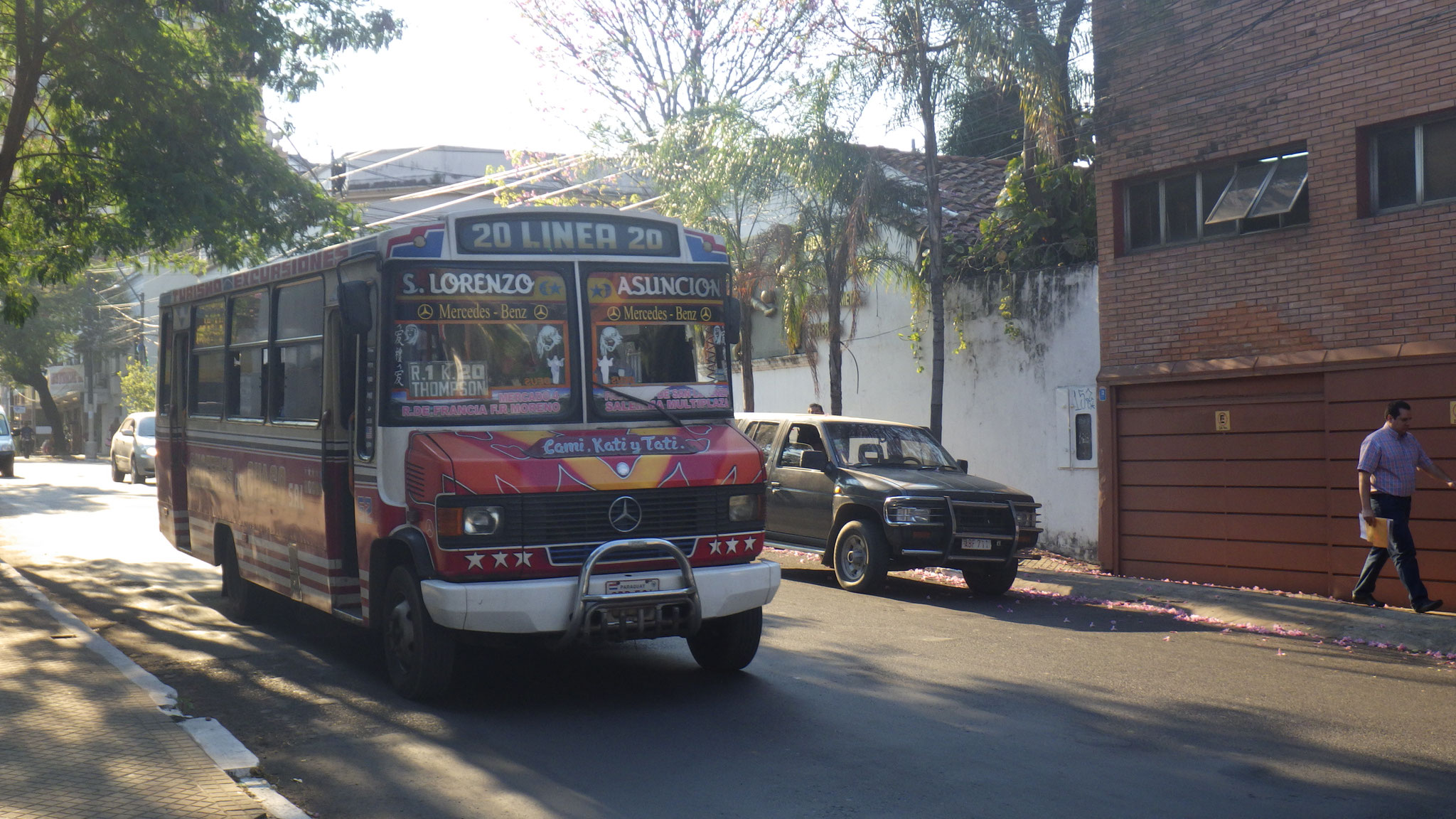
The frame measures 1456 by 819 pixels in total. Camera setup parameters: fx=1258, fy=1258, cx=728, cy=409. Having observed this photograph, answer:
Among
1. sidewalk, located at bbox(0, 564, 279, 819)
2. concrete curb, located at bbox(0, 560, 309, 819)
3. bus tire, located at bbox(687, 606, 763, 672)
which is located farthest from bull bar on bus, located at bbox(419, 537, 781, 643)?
sidewalk, located at bbox(0, 564, 279, 819)

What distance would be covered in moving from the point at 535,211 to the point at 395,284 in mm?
942

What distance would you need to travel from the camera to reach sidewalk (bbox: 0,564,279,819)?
5086 millimetres

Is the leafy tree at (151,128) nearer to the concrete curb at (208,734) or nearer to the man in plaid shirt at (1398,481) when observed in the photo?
the concrete curb at (208,734)

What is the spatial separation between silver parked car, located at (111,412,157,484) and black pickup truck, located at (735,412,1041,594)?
65.5ft

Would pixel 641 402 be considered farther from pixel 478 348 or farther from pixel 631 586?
pixel 631 586

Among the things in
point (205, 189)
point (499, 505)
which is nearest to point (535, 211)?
point (499, 505)

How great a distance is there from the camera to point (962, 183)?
22078mm

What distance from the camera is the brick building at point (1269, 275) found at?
11805mm

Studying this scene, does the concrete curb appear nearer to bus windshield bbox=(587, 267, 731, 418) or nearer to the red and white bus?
the red and white bus

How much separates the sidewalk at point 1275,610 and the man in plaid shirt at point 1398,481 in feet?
1.24

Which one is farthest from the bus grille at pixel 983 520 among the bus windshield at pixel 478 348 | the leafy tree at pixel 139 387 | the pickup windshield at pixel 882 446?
the leafy tree at pixel 139 387

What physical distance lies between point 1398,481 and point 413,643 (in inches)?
336

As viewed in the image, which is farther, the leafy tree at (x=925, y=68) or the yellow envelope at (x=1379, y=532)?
the leafy tree at (x=925, y=68)

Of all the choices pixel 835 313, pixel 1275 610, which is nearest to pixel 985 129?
pixel 835 313
